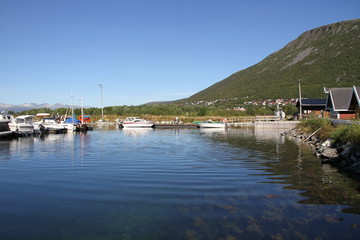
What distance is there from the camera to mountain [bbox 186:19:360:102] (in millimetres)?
129750

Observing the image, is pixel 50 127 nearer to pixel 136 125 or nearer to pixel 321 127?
pixel 136 125

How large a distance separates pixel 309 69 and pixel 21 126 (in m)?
137

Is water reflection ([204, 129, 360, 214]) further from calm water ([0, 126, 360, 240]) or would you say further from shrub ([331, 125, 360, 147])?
shrub ([331, 125, 360, 147])

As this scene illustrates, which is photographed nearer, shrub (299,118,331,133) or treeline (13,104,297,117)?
shrub (299,118,331,133)

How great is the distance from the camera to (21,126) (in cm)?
4403

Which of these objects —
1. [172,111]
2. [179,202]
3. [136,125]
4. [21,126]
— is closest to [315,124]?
[179,202]

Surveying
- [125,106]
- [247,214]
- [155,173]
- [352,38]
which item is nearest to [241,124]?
[125,106]

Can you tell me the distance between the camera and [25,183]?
13.5 m

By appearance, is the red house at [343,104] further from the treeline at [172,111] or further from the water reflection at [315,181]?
the treeline at [172,111]

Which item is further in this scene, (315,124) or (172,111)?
(172,111)

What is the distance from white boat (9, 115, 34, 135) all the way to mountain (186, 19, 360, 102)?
102 meters

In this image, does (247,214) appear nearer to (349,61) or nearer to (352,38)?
(349,61)

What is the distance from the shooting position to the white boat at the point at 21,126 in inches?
1711

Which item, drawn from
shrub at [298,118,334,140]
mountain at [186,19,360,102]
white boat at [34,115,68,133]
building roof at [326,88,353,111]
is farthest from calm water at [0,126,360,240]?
mountain at [186,19,360,102]
